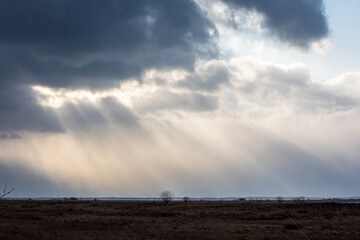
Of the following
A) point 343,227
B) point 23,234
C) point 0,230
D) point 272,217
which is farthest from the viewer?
point 272,217

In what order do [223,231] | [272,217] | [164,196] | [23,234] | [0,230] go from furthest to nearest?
[164,196] < [272,217] < [223,231] < [0,230] < [23,234]

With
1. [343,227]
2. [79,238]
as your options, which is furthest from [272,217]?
[79,238]

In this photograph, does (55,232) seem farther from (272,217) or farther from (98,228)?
(272,217)

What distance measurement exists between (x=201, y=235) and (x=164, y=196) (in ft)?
363

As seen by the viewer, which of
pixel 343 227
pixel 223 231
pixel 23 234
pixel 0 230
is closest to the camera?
pixel 23 234

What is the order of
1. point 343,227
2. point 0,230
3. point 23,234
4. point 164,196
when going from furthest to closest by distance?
point 164,196 < point 343,227 < point 0,230 < point 23,234

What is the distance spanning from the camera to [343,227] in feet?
120

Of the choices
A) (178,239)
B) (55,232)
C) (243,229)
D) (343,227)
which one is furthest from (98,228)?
(343,227)

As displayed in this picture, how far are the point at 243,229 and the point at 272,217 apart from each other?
1608 cm

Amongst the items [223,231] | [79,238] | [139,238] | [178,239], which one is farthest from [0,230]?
[223,231]

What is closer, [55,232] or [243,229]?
[55,232]

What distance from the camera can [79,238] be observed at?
27781 mm

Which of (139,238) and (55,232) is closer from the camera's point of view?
(139,238)

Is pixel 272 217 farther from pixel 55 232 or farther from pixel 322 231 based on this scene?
pixel 55 232
